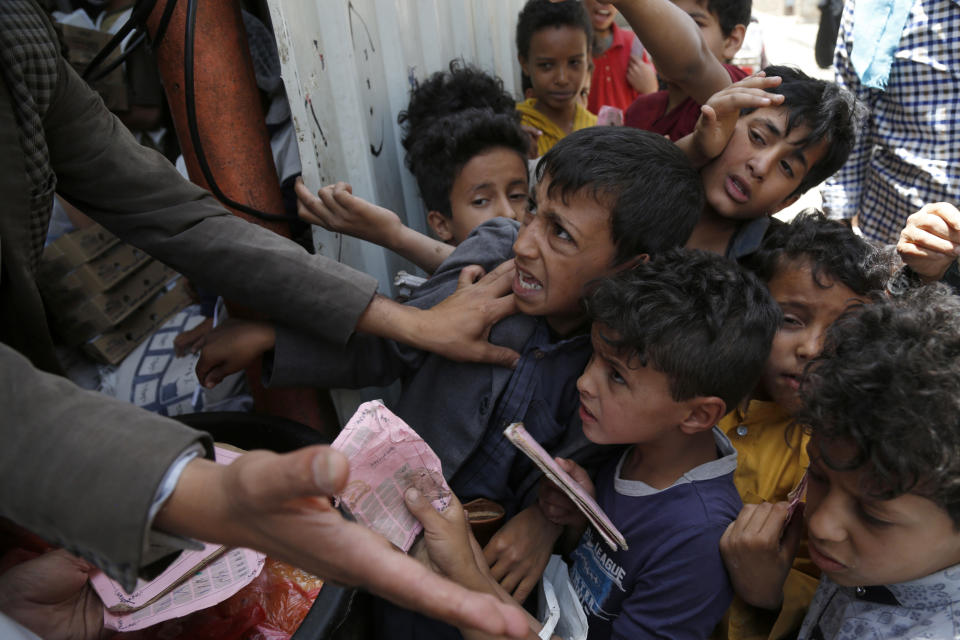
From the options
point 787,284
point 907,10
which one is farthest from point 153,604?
point 907,10

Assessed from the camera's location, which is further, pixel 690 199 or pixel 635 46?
pixel 635 46

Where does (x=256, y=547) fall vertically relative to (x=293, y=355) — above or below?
above

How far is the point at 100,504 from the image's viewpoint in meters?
0.74

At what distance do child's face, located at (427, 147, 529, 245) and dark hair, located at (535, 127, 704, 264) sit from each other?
0.72m

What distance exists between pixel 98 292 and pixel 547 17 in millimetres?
2402

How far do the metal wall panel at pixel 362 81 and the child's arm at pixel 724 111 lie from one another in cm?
108

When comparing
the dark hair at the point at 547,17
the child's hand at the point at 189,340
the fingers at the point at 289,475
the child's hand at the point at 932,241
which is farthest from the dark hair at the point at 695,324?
the dark hair at the point at 547,17

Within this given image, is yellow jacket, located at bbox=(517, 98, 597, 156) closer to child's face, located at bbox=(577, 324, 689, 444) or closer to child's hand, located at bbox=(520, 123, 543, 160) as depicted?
child's hand, located at bbox=(520, 123, 543, 160)

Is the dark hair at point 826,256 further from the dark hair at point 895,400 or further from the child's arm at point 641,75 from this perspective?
the child's arm at point 641,75

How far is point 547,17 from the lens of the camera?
3.14m

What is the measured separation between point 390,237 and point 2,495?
1.36 m

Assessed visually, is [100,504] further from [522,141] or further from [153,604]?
[522,141]

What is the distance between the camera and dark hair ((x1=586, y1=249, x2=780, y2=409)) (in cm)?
135

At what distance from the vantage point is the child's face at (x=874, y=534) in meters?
1.07
